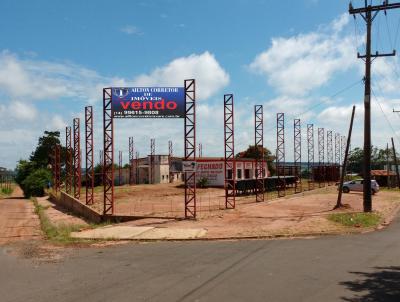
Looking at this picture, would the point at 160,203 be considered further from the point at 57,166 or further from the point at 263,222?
the point at 57,166

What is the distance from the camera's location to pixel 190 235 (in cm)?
1889

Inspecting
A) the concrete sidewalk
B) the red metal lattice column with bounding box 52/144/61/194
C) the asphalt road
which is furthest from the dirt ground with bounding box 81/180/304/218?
the asphalt road

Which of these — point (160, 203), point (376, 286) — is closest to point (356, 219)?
point (376, 286)

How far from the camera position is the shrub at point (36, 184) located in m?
60.6

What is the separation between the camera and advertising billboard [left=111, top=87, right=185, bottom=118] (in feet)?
85.3

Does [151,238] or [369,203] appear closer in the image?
[151,238]

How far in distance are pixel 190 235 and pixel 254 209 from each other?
10552mm

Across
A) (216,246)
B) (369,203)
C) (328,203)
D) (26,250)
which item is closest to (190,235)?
(216,246)

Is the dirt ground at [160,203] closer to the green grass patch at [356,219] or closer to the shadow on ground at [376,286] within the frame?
the green grass patch at [356,219]

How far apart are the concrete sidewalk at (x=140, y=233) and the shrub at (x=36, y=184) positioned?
4236 centimetres

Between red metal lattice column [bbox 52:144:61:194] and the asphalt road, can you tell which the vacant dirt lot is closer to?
red metal lattice column [bbox 52:144:61:194]

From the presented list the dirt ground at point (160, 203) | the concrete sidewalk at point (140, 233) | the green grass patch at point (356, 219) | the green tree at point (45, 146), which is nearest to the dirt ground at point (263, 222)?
the green grass patch at point (356, 219)

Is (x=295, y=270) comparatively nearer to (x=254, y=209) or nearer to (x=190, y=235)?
(x=190, y=235)

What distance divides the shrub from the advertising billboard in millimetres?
38566
